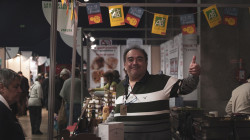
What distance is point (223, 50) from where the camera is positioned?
21.2ft

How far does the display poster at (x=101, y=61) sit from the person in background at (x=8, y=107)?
6.30 m

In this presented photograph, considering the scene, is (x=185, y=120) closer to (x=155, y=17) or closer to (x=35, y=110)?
(x=155, y=17)

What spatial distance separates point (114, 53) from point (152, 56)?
1.31 metres

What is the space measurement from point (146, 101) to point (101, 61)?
6099 millimetres

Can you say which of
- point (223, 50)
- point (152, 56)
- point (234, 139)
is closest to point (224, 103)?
point (223, 50)

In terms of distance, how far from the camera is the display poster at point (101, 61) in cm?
870

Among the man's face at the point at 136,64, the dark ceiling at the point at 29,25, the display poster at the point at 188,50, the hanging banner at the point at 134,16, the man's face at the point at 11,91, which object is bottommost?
the man's face at the point at 11,91

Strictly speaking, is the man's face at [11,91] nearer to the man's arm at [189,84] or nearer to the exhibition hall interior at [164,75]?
the exhibition hall interior at [164,75]

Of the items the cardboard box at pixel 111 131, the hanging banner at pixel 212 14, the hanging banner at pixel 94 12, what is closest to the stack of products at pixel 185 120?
the hanging banner at pixel 212 14

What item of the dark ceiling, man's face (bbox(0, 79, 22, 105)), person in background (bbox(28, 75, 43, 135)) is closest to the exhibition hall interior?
person in background (bbox(28, 75, 43, 135))

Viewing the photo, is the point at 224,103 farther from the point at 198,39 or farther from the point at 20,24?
the point at 20,24

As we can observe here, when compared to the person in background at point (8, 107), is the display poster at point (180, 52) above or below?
above

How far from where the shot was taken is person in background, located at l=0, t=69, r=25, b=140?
6.72 ft

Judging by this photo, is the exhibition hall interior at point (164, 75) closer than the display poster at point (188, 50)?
Yes
